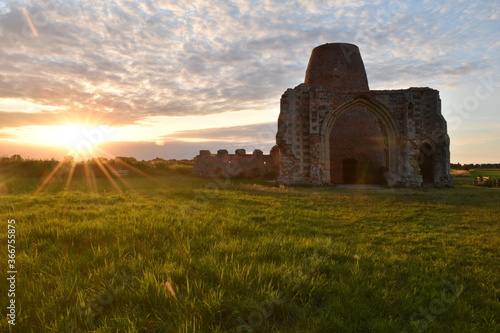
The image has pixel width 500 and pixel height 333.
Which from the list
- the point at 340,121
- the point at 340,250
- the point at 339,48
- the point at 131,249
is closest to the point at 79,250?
the point at 131,249

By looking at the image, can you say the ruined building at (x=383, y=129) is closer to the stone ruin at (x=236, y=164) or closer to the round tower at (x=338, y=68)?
the round tower at (x=338, y=68)

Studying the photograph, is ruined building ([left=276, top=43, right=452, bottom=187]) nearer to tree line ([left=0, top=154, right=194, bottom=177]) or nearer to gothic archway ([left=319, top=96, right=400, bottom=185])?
gothic archway ([left=319, top=96, right=400, bottom=185])

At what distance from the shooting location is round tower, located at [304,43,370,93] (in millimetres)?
21875

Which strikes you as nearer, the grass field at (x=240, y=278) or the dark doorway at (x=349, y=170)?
the grass field at (x=240, y=278)

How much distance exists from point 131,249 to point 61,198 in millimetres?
5901

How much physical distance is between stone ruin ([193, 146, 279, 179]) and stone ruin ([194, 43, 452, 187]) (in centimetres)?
549

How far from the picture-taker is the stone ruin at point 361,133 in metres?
17.9

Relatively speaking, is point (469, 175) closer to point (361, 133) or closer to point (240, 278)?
point (361, 133)

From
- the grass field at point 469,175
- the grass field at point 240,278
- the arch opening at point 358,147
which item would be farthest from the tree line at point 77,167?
the grass field at point 469,175

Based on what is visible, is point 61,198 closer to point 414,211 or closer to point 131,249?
point 131,249

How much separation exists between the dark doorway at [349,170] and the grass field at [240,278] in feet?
55.6

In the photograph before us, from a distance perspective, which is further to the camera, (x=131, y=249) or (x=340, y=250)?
(x=340, y=250)

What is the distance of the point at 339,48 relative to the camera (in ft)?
72.9

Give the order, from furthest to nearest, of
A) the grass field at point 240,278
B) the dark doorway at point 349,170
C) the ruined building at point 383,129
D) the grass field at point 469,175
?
the grass field at point 469,175 < the dark doorway at point 349,170 < the ruined building at point 383,129 < the grass field at point 240,278
